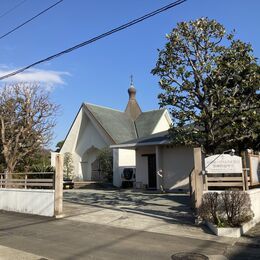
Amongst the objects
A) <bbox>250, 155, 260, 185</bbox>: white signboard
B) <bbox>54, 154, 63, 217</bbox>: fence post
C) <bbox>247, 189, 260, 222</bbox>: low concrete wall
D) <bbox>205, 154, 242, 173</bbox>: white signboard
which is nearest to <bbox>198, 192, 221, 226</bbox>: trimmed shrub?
<bbox>205, 154, 242, 173</bbox>: white signboard

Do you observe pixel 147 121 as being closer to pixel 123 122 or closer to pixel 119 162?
pixel 123 122

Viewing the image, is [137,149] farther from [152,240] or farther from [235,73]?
[152,240]

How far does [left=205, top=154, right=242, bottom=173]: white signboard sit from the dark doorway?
42.0ft

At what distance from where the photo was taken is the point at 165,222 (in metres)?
11.4

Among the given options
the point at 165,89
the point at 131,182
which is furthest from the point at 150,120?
the point at 165,89

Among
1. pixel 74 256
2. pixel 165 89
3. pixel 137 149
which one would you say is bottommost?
pixel 74 256

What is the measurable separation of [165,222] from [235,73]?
22.3 feet

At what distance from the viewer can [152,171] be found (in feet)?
80.4

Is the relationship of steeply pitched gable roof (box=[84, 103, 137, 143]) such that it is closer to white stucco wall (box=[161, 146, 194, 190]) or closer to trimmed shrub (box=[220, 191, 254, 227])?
white stucco wall (box=[161, 146, 194, 190])

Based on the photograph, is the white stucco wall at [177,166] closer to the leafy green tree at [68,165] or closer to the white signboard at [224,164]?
the white signboard at [224,164]

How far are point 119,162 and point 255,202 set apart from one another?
59.0ft

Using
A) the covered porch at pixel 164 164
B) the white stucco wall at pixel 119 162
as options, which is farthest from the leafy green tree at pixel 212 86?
the white stucco wall at pixel 119 162

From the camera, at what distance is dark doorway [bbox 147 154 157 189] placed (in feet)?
79.9

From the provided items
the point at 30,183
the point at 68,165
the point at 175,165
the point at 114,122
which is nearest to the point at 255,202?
the point at 30,183
